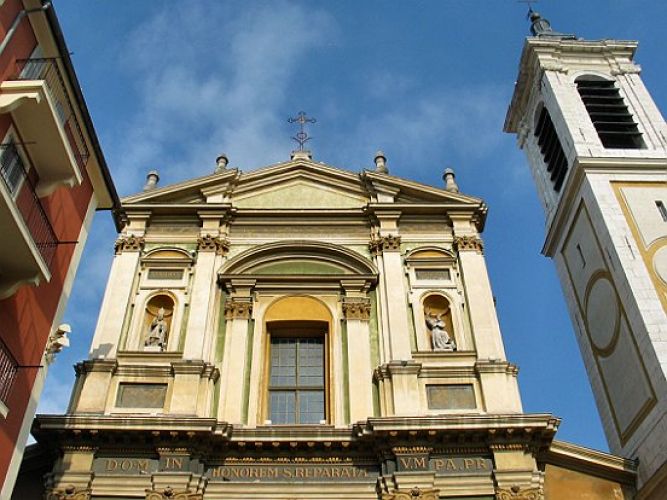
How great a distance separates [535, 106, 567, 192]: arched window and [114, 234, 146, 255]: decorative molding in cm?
1295

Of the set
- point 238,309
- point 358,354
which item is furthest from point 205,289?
point 358,354

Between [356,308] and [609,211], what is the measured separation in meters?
7.44

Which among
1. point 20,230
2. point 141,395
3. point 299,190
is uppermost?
point 299,190

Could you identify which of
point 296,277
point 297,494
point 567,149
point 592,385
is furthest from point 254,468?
point 567,149

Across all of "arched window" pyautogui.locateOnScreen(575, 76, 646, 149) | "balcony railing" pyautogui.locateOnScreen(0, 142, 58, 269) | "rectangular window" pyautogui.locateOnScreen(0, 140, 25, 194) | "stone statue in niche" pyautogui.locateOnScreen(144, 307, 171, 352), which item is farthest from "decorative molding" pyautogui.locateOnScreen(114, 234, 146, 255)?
"arched window" pyautogui.locateOnScreen(575, 76, 646, 149)

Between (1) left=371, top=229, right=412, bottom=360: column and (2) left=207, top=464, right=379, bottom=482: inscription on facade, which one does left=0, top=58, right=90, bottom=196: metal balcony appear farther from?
(1) left=371, top=229, right=412, bottom=360: column

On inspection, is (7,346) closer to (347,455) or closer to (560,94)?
(347,455)

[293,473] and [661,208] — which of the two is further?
[661,208]

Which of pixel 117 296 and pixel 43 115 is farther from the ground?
pixel 117 296

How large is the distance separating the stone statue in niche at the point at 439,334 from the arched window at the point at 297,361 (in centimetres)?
231

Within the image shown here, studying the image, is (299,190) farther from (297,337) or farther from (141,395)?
(141,395)

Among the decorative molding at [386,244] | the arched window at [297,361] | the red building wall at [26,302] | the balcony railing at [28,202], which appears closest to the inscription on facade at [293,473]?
the arched window at [297,361]

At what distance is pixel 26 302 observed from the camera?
12078 millimetres

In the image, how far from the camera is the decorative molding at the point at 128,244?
17969mm
